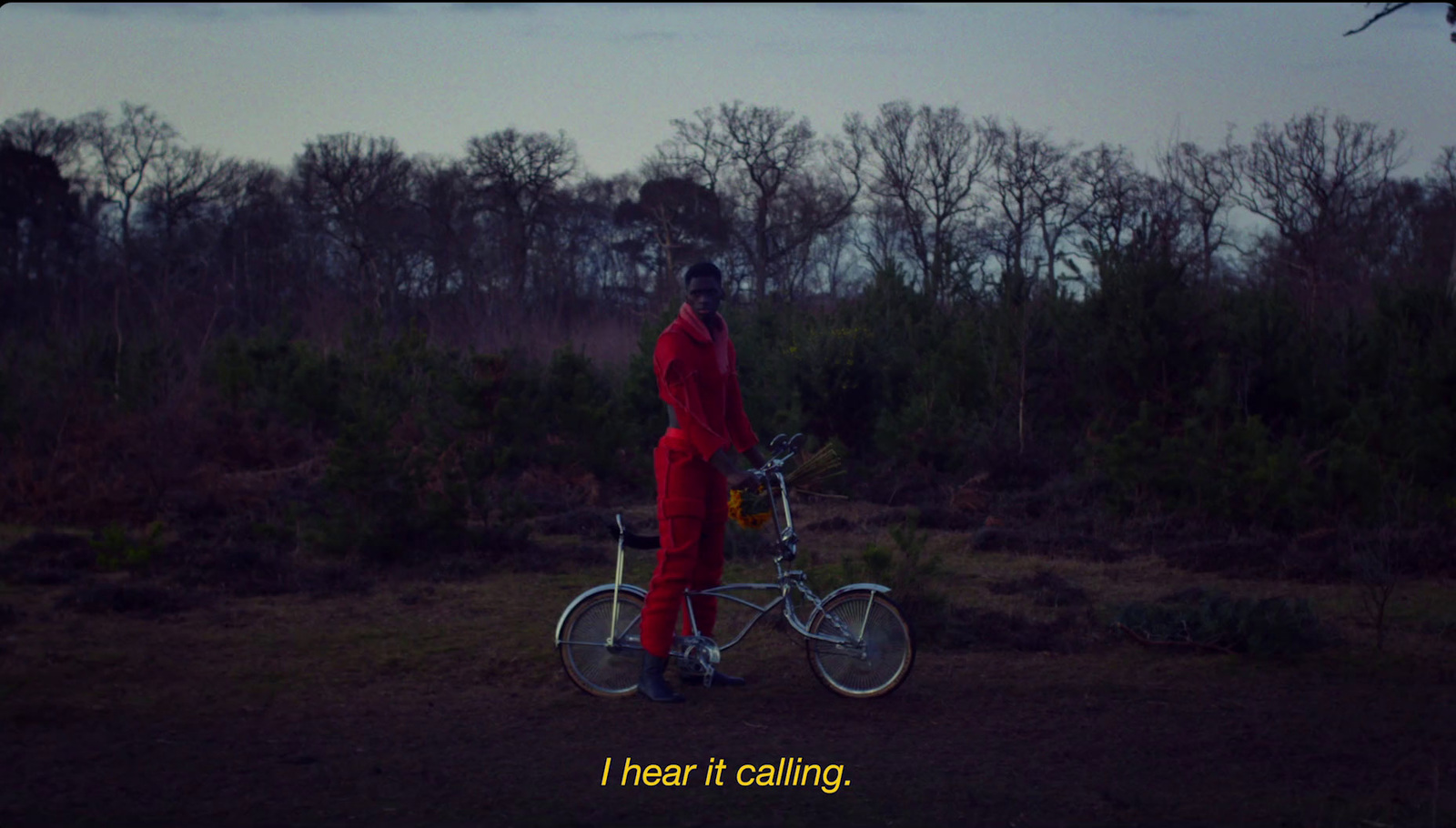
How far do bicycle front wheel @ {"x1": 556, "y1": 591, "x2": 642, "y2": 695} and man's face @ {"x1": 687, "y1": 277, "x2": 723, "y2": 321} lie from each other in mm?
1537

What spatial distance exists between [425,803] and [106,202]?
130 feet

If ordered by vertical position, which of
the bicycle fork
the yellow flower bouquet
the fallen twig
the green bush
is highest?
the yellow flower bouquet

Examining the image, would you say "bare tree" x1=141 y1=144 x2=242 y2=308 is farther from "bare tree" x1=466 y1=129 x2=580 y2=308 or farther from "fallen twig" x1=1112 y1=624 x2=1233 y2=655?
"fallen twig" x1=1112 y1=624 x2=1233 y2=655

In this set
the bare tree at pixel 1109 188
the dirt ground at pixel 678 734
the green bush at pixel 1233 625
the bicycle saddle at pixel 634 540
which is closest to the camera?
the dirt ground at pixel 678 734

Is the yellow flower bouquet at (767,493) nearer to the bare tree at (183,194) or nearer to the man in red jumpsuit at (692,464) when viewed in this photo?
the man in red jumpsuit at (692,464)

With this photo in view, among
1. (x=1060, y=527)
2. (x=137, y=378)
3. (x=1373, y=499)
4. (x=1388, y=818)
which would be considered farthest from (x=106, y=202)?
(x=1388, y=818)

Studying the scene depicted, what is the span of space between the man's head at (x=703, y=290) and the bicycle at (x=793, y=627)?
2.49ft

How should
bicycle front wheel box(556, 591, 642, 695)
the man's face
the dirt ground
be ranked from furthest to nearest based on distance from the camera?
bicycle front wheel box(556, 591, 642, 695), the man's face, the dirt ground

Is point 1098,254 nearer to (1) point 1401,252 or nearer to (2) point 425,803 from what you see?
(2) point 425,803

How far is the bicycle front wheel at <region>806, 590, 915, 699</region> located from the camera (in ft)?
20.4

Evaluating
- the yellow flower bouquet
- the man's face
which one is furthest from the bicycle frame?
the man's face

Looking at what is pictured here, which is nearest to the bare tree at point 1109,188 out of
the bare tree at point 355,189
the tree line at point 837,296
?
the tree line at point 837,296

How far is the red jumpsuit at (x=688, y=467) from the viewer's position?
19.4 feet

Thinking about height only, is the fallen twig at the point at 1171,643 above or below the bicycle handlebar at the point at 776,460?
below
